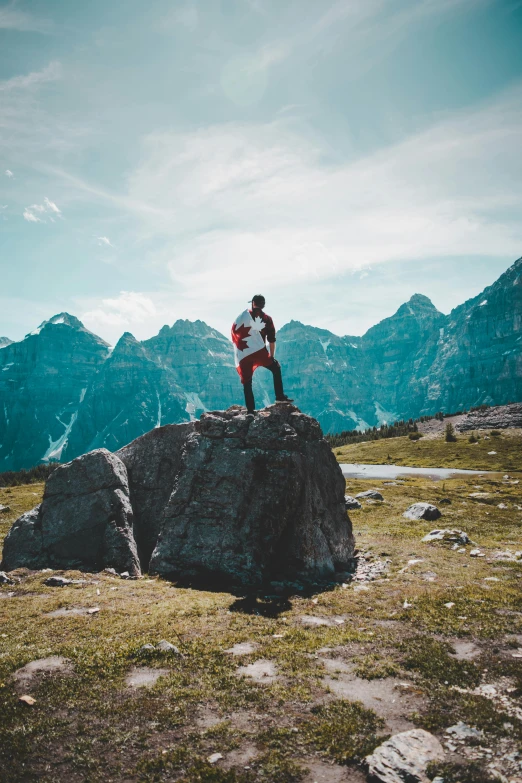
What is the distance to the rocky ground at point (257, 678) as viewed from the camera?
6.80 m

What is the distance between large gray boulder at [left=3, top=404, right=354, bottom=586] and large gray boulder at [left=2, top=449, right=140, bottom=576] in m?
0.05

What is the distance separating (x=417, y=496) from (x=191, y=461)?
32.6 metres

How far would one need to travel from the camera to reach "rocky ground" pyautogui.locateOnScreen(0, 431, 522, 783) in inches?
268

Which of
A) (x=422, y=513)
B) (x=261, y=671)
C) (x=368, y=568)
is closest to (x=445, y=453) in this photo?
(x=422, y=513)

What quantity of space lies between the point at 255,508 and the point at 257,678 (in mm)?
9099

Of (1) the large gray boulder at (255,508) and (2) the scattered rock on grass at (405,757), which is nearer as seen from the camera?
(2) the scattered rock on grass at (405,757)

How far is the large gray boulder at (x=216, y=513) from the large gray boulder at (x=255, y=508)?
0.15ft

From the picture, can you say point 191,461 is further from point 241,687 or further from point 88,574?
point 241,687

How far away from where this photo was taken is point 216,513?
18828mm

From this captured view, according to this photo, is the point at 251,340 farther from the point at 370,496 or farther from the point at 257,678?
the point at 370,496

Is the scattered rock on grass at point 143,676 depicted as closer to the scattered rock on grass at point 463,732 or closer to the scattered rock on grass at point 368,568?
the scattered rock on grass at point 463,732

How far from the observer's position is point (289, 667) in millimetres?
9781

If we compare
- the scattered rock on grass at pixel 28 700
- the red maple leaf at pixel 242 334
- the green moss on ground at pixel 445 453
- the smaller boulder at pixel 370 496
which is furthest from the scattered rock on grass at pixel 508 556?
the green moss on ground at pixel 445 453

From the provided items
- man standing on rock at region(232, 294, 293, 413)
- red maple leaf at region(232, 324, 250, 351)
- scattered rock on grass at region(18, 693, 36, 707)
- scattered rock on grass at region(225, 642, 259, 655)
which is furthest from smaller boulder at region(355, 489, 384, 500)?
scattered rock on grass at region(18, 693, 36, 707)
